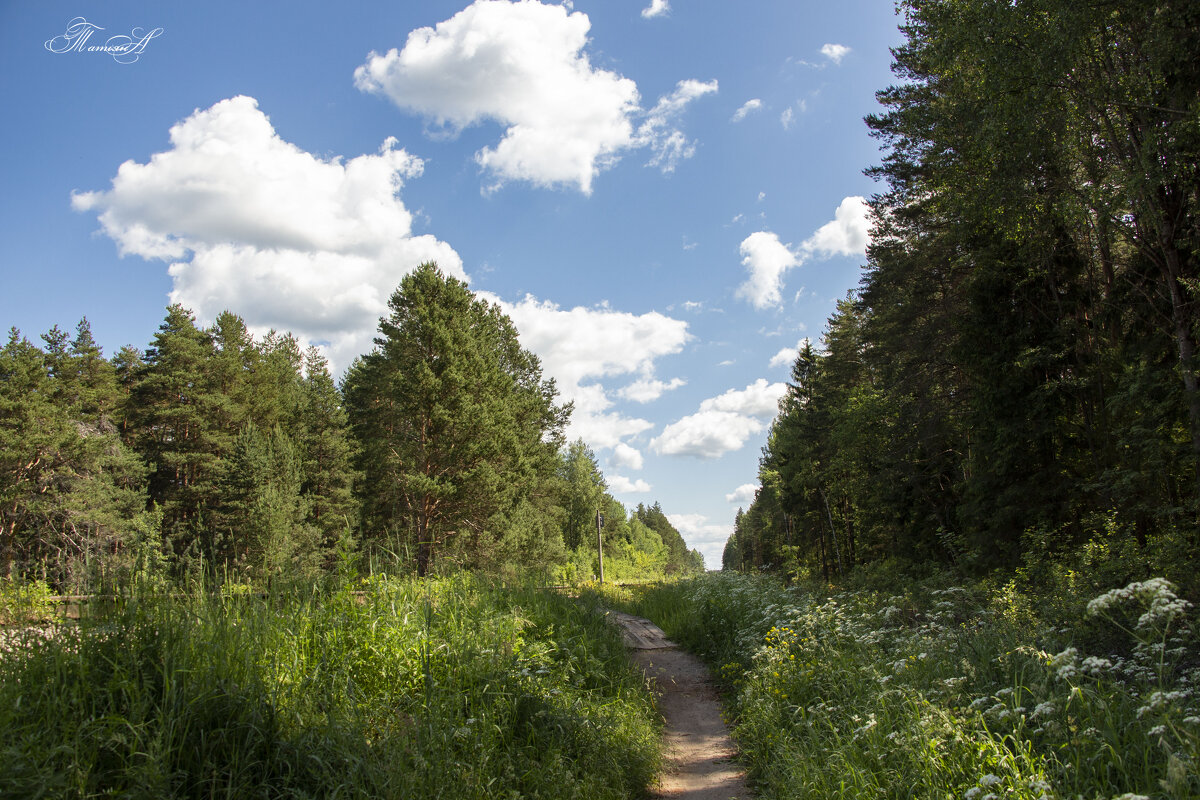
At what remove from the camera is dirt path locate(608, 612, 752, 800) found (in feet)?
19.1

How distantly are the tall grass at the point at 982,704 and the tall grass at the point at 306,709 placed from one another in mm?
1787

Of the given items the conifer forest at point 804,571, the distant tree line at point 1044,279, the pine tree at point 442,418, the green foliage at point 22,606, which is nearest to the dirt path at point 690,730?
the conifer forest at point 804,571

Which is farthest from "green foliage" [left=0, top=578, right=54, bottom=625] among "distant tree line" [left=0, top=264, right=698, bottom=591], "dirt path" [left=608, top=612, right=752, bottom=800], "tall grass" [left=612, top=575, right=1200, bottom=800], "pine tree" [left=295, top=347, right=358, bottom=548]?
"pine tree" [left=295, top=347, right=358, bottom=548]

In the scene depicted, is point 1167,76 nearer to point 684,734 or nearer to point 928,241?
point 928,241

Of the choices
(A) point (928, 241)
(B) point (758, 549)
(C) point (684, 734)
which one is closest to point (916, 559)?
(A) point (928, 241)

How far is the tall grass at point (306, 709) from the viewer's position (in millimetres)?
3041

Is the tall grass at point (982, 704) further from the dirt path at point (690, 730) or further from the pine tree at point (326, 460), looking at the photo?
the pine tree at point (326, 460)

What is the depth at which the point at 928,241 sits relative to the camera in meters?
20.0

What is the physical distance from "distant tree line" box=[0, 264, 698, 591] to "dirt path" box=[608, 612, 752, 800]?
24.6 ft

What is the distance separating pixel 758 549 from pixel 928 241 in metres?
58.7

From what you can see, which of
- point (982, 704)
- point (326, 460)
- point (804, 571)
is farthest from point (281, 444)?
point (982, 704)

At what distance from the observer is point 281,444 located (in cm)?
2798

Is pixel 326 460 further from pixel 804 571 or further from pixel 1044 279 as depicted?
pixel 1044 279

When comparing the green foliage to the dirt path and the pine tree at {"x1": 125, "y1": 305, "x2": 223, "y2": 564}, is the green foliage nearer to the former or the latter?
the dirt path
